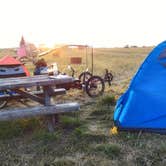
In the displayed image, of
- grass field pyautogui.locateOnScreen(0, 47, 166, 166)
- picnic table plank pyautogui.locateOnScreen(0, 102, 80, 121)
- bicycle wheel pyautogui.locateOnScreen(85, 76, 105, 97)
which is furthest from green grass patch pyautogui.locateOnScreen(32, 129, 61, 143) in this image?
bicycle wheel pyautogui.locateOnScreen(85, 76, 105, 97)

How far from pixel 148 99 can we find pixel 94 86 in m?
3.66

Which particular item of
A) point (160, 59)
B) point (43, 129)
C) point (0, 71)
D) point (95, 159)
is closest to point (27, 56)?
point (0, 71)

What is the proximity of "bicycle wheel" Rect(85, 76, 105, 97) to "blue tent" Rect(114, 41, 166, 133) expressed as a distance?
3.22m

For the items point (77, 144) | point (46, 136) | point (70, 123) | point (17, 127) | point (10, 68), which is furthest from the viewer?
point (10, 68)

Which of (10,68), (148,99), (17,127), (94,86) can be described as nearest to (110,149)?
(148,99)

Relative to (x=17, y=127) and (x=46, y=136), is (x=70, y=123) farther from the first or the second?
(x=17, y=127)

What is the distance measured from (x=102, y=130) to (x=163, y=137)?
1.11m

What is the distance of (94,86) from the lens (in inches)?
363

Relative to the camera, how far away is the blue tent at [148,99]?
5.55 meters

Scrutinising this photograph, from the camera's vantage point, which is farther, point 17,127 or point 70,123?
point 70,123

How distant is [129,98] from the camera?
581 cm

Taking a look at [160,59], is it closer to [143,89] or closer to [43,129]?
[143,89]

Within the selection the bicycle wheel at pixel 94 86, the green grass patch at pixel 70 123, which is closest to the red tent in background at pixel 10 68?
the bicycle wheel at pixel 94 86

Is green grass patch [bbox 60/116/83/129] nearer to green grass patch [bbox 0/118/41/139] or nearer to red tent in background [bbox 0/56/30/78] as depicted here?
green grass patch [bbox 0/118/41/139]
